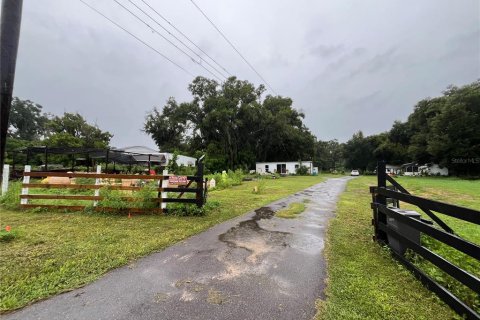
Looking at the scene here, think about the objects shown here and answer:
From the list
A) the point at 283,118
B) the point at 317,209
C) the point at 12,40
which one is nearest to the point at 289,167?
the point at 283,118

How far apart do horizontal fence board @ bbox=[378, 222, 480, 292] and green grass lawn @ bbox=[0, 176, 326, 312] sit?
3.72 metres

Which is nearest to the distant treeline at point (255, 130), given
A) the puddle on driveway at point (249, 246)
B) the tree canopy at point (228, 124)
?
the tree canopy at point (228, 124)

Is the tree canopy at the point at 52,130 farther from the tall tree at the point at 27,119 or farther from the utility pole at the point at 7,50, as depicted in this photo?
the utility pole at the point at 7,50

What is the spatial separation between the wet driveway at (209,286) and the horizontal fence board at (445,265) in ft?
3.94

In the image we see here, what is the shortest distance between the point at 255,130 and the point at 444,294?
3669cm

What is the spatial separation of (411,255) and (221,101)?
31937 mm

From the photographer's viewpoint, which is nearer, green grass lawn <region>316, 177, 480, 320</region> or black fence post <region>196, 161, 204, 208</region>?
green grass lawn <region>316, 177, 480, 320</region>

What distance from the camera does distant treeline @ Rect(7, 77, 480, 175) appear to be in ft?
104

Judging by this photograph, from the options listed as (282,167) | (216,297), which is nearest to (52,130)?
(282,167)

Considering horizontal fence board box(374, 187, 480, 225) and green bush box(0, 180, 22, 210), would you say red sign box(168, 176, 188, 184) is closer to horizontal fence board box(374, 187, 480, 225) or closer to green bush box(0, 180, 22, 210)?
green bush box(0, 180, 22, 210)

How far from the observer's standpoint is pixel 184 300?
7.76 feet

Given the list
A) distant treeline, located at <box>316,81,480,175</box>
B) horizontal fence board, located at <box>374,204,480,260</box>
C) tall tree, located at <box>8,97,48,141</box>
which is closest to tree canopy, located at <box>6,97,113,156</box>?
tall tree, located at <box>8,97,48,141</box>

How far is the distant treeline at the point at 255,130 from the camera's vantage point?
31750 millimetres

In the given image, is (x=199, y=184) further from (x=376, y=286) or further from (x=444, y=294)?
(x=444, y=294)
